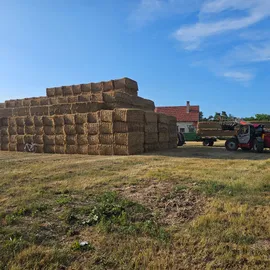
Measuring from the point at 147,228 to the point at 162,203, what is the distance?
4.28 ft

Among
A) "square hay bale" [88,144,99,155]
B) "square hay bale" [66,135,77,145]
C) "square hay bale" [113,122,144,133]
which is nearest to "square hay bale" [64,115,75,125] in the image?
"square hay bale" [66,135,77,145]

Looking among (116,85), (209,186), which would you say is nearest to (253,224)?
(209,186)

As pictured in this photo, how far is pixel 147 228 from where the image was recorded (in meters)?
4.20

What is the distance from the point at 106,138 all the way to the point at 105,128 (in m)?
0.57

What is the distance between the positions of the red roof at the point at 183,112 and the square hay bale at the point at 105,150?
3406cm

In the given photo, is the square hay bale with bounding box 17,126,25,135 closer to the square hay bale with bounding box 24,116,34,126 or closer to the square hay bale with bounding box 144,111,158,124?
the square hay bale with bounding box 24,116,34,126

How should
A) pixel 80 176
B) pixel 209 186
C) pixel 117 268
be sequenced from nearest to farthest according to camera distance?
1. pixel 117 268
2. pixel 209 186
3. pixel 80 176

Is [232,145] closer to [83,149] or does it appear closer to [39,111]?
[83,149]

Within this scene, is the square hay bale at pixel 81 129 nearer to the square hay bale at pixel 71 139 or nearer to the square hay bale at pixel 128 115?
the square hay bale at pixel 71 139

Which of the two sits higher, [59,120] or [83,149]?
[59,120]

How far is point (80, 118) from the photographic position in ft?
54.4

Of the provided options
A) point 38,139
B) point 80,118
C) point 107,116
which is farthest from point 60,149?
point 107,116

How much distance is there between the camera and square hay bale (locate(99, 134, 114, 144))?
15.5 meters

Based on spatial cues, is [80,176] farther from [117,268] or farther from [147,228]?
[117,268]
